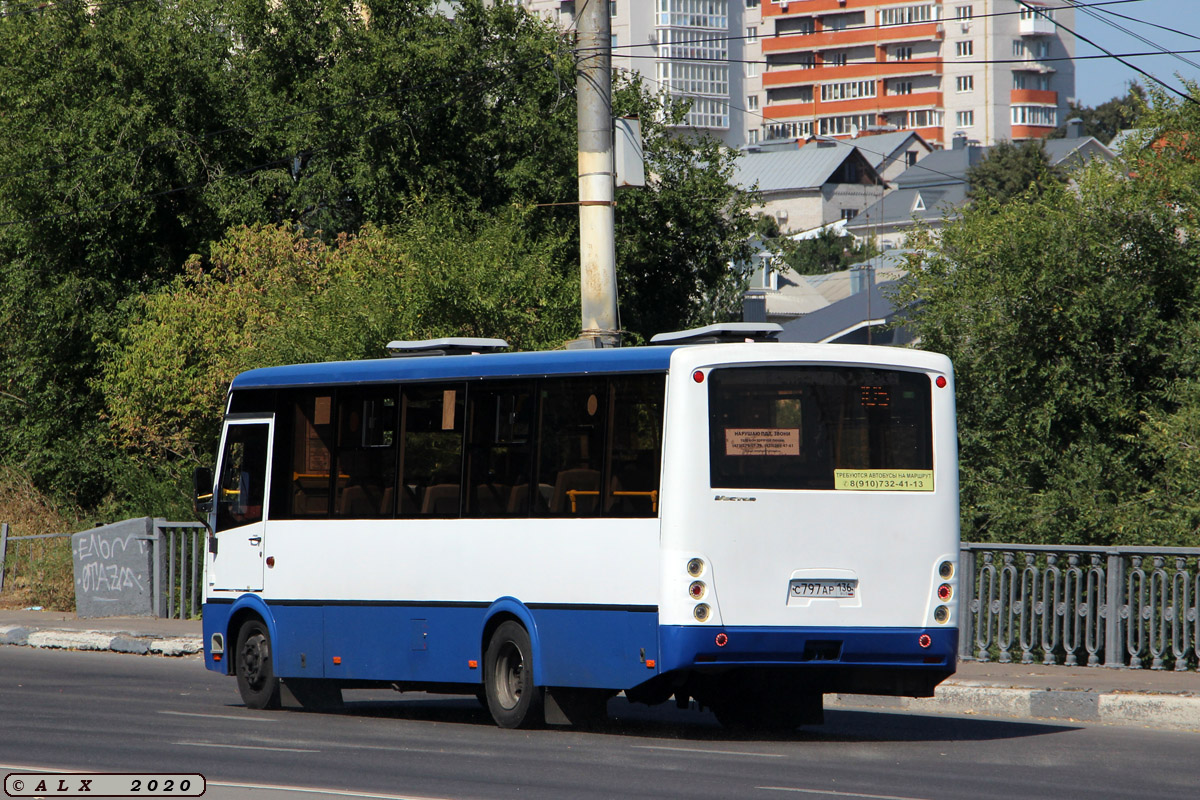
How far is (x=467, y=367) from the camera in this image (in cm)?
1232

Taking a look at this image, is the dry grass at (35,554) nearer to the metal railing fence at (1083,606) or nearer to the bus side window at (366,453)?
the bus side window at (366,453)

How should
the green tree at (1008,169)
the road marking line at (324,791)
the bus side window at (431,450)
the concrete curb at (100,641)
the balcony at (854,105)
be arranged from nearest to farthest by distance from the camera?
the road marking line at (324,791) → the bus side window at (431,450) → the concrete curb at (100,641) → the green tree at (1008,169) → the balcony at (854,105)

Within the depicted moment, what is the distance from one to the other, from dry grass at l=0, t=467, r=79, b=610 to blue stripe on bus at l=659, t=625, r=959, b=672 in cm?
1568

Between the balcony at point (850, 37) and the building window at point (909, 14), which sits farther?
the building window at point (909, 14)

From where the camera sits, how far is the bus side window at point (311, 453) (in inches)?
525

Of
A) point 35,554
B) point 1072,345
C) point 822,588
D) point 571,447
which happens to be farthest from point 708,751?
point 35,554

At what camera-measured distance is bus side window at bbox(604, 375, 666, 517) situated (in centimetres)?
1085

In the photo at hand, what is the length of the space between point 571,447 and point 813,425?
163 centimetres

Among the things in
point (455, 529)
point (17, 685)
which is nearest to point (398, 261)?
point (17, 685)

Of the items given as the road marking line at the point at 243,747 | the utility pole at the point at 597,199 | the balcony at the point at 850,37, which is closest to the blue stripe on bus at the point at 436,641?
the road marking line at the point at 243,747

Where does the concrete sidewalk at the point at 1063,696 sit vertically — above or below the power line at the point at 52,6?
below

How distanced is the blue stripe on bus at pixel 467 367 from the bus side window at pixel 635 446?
124 mm

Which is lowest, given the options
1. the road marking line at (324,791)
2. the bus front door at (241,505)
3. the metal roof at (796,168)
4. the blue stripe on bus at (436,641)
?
the road marking line at (324,791)

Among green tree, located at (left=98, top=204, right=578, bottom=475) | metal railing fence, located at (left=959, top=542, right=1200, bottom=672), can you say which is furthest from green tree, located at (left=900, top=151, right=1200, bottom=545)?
green tree, located at (left=98, top=204, right=578, bottom=475)
